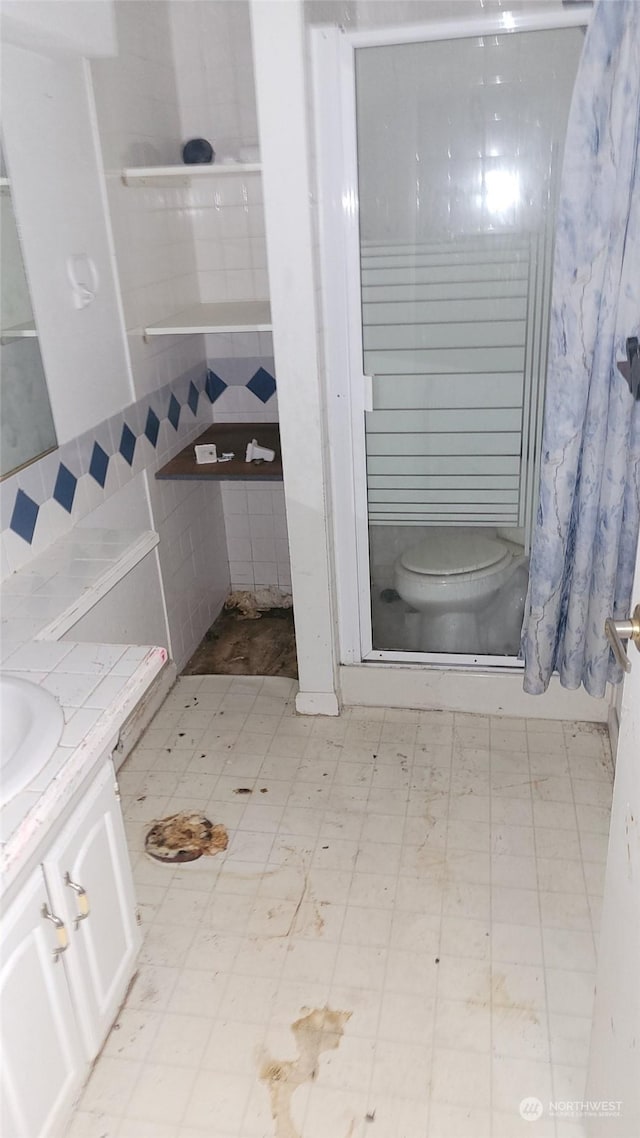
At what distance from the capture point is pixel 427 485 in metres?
2.55

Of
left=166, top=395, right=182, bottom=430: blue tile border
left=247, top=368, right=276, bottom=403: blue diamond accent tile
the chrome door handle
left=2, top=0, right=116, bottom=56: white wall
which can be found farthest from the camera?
left=247, top=368, right=276, bottom=403: blue diamond accent tile

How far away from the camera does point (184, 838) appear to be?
2275mm

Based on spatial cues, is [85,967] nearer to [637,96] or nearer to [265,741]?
[265,741]

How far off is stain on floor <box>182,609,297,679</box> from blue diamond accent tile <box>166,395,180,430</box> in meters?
0.88

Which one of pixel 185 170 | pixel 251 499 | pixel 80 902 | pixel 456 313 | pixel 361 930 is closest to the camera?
pixel 80 902

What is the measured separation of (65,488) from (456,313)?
1.18m

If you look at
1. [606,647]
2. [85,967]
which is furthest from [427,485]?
[85,967]

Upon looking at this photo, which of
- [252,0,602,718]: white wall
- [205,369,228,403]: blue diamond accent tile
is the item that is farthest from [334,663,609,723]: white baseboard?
[205,369,228,403]: blue diamond accent tile

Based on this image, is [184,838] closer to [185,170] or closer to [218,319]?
[218,319]

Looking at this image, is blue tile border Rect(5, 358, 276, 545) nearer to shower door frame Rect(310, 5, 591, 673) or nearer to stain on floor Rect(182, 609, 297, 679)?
shower door frame Rect(310, 5, 591, 673)

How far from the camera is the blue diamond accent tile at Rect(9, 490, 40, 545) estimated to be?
6.62ft

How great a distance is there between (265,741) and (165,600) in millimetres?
624

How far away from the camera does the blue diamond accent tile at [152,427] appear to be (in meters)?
2.77

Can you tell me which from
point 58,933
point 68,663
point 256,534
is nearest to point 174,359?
point 256,534
